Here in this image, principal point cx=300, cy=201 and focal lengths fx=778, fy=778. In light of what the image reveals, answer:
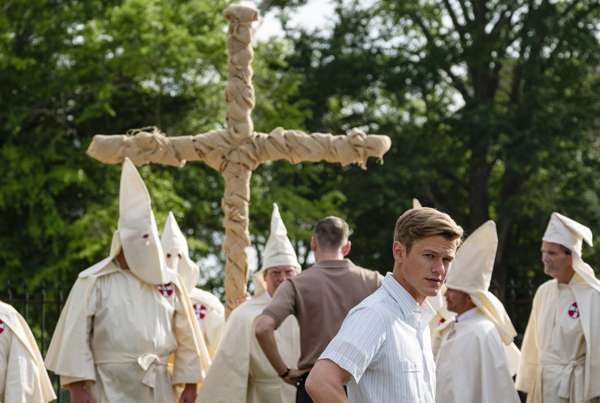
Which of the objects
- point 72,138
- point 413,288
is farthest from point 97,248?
point 413,288

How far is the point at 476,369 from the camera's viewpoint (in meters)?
5.39

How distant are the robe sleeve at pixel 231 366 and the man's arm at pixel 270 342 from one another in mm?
969

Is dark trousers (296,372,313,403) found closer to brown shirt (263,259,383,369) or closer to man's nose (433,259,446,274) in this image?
brown shirt (263,259,383,369)

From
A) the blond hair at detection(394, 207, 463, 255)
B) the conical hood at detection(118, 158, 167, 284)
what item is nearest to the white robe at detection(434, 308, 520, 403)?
the conical hood at detection(118, 158, 167, 284)

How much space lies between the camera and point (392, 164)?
1730 centimetres

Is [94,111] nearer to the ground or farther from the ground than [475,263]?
farther from the ground

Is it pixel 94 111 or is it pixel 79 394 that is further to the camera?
pixel 94 111

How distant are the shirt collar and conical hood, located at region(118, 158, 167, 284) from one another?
114 inches

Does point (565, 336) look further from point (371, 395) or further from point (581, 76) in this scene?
point (581, 76)

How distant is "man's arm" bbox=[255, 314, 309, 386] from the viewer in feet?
14.9

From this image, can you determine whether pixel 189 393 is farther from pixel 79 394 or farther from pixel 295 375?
pixel 295 375

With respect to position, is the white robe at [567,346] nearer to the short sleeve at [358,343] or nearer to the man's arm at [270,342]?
the man's arm at [270,342]

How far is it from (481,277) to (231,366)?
1930 millimetres

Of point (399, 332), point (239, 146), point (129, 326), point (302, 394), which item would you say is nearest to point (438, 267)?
point (399, 332)
